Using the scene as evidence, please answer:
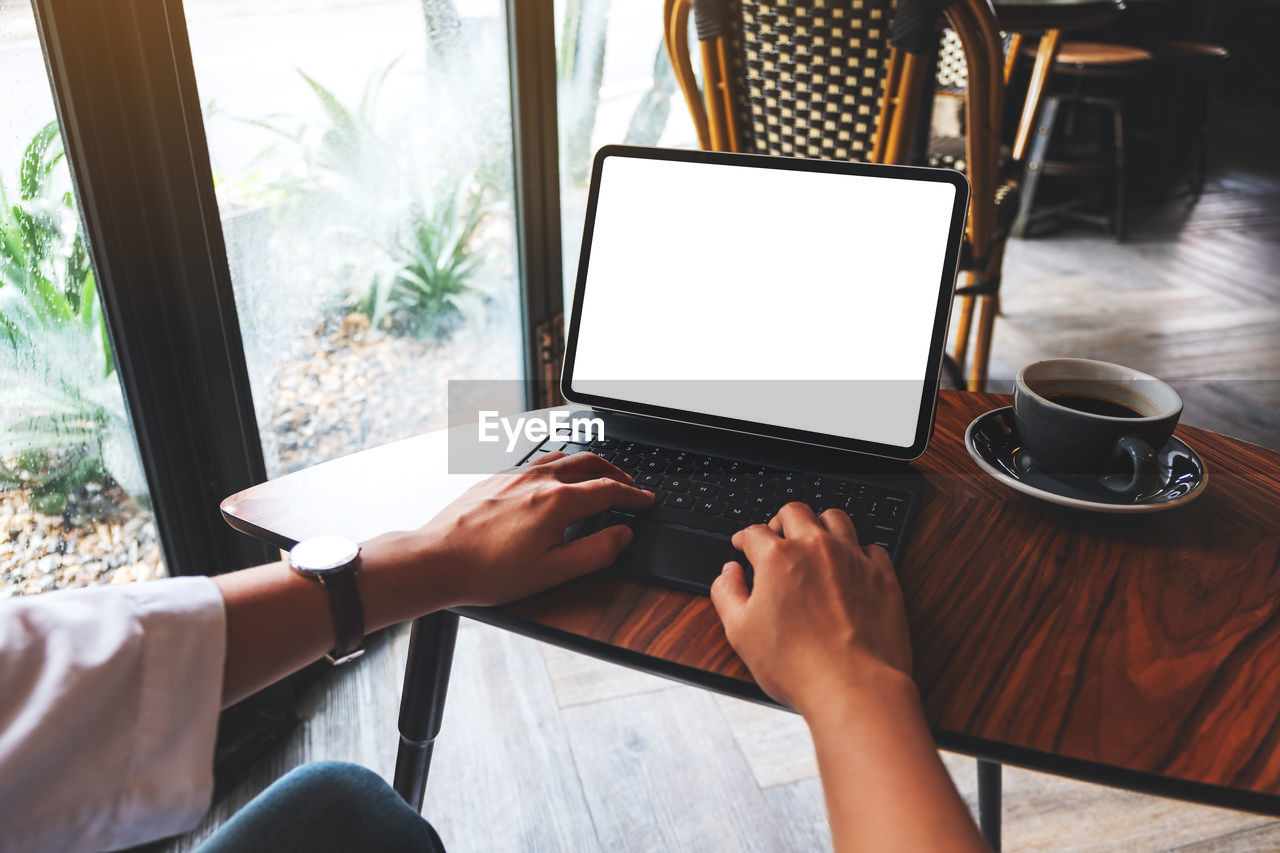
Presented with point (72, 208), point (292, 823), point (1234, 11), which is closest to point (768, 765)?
point (292, 823)

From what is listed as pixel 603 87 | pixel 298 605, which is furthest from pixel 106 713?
pixel 603 87

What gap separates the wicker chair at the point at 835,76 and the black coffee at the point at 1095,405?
2.77 feet

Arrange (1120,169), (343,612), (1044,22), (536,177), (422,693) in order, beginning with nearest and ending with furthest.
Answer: (343,612)
(422,693)
(536,177)
(1044,22)
(1120,169)

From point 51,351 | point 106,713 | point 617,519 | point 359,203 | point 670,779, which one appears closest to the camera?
point 106,713

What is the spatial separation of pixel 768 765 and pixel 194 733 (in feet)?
3.07

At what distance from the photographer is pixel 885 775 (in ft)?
1.41

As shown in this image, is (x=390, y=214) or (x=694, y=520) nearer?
(x=694, y=520)

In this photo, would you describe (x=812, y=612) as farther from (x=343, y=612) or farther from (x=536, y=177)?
(x=536, y=177)

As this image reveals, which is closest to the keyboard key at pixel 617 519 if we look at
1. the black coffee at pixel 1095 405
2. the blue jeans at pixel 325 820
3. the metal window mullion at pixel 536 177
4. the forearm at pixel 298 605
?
the forearm at pixel 298 605

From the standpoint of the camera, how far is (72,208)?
3.01 ft

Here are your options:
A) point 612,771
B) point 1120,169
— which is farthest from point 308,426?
point 1120,169

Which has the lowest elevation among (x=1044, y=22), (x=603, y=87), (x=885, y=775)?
(x=885, y=775)

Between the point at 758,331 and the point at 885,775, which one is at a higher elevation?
the point at 758,331

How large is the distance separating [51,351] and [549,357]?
3.03 ft
